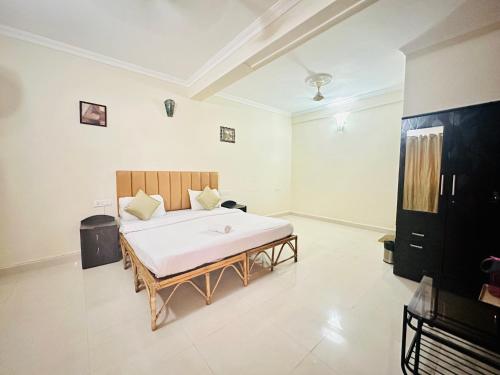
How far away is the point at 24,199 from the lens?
101 inches

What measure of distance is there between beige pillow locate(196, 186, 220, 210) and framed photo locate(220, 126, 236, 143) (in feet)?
4.47

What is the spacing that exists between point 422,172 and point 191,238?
2.80 m

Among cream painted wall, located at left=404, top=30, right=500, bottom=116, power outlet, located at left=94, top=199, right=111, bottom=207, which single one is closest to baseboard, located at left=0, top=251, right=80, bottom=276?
power outlet, located at left=94, top=199, right=111, bottom=207

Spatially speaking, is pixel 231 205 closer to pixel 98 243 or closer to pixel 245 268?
pixel 245 268

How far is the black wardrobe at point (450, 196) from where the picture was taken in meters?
1.92

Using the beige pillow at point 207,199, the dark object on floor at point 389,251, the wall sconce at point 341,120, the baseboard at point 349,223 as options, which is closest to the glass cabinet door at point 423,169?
the dark object on floor at point 389,251

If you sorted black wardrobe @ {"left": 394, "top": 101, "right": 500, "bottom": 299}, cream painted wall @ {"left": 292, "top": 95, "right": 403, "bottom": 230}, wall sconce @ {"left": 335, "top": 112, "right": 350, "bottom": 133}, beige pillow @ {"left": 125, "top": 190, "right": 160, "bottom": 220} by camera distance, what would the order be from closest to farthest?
1. black wardrobe @ {"left": 394, "top": 101, "right": 500, "bottom": 299}
2. beige pillow @ {"left": 125, "top": 190, "right": 160, "bottom": 220}
3. cream painted wall @ {"left": 292, "top": 95, "right": 403, "bottom": 230}
4. wall sconce @ {"left": 335, "top": 112, "right": 350, "bottom": 133}

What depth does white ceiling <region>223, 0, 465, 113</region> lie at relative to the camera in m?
2.11

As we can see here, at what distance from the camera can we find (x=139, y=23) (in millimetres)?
2271

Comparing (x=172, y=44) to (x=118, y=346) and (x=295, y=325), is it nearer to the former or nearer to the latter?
(x=118, y=346)

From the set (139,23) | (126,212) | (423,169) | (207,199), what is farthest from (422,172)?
(126,212)

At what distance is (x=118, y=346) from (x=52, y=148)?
2693 mm

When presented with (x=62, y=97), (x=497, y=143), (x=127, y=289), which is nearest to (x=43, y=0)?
(x=62, y=97)

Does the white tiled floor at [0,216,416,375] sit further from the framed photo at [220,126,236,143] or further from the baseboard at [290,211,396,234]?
the framed photo at [220,126,236,143]
